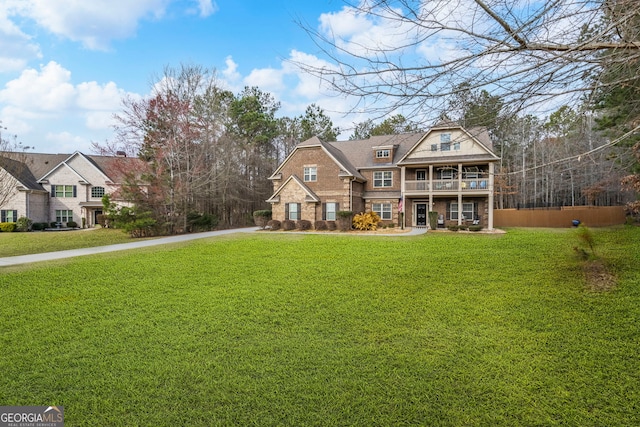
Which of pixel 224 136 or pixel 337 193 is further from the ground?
pixel 224 136

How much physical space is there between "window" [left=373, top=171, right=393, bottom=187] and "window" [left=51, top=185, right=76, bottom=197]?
28.3 meters

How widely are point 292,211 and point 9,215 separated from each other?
81.5 ft

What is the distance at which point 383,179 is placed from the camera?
23.9 m

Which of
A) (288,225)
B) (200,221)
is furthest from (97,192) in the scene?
(288,225)

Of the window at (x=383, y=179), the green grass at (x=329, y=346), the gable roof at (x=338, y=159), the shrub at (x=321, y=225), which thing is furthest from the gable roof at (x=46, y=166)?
the green grass at (x=329, y=346)

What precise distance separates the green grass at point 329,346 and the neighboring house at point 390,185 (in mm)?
12830

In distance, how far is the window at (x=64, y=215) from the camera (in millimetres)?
29703

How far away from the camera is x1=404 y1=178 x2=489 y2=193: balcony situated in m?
20.5

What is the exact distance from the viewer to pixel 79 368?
160 inches

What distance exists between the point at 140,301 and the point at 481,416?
6.39 metres

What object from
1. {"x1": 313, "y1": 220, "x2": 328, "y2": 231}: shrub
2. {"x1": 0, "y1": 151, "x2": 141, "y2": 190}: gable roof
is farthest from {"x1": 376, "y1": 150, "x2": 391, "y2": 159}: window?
{"x1": 0, "y1": 151, "x2": 141, "y2": 190}: gable roof

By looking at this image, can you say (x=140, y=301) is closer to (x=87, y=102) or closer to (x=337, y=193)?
(x=87, y=102)

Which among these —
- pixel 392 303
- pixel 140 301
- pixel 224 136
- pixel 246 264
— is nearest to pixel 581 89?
pixel 392 303

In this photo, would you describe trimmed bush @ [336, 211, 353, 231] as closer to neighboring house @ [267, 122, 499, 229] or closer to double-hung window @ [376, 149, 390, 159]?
neighboring house @ [267, 122, 499, 229]
